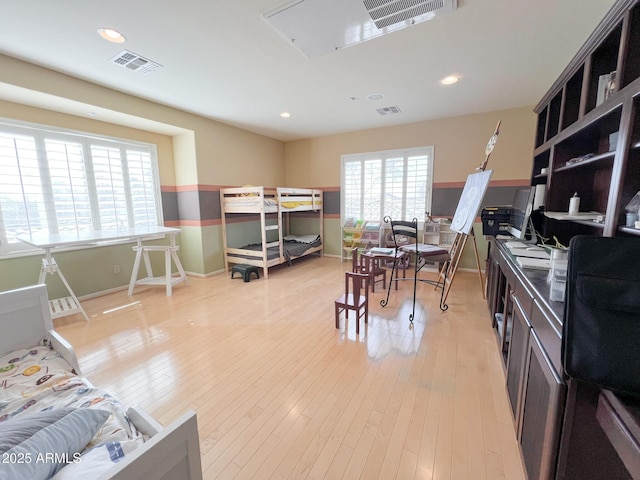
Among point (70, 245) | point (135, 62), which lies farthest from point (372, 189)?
point (70, 245)

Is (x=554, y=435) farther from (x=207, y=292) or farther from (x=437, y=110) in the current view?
(x=437, y=110)

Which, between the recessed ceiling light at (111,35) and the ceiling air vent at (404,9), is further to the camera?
the recessed ceiling light at (111,35)

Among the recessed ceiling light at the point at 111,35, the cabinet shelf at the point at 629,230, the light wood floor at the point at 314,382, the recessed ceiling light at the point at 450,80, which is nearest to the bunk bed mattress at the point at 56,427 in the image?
the light wood floor at the point at 314,382

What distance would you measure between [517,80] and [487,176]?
5.06 feet

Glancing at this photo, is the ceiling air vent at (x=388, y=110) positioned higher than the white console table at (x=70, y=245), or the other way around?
the ceiling air vent at (x=388, y=110)

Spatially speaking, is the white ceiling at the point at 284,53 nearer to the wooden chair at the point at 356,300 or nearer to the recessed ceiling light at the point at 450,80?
the recessed ceiling light at the point at 450,80

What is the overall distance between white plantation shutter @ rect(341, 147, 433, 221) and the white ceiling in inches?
43.2

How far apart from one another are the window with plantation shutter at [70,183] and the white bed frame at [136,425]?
2252 mm

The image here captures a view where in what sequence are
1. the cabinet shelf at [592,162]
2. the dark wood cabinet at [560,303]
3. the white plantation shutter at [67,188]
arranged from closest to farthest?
1. the dark wood cabinet at [560,303]
2. the cabinet shelf at [592,162]
3. the white plantation shutter at [67,188]

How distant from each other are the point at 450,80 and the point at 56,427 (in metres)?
3.96

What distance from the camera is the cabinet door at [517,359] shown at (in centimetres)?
134

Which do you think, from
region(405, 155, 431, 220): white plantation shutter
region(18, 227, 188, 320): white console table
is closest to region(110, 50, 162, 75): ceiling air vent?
region(18, 227, 188, 320): white console table

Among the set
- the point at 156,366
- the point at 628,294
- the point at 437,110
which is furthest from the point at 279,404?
the point at 437,110

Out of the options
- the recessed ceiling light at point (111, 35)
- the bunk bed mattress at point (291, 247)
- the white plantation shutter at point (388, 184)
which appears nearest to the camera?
the recessed ceiling light at point (111, 35)
